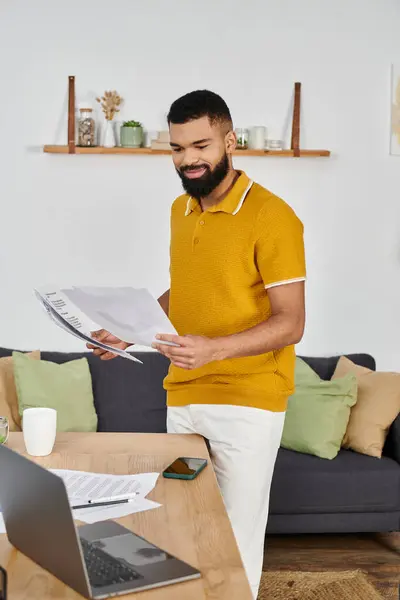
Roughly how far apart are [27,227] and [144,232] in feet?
1.83

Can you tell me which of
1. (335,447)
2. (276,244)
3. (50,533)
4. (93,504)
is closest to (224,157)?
(276,244)

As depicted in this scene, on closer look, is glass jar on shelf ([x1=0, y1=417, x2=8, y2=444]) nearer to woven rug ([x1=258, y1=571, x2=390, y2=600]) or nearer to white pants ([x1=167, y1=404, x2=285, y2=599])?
white pants ([x1=167, y1=404, x2=285, y2=599])

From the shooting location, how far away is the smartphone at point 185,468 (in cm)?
170

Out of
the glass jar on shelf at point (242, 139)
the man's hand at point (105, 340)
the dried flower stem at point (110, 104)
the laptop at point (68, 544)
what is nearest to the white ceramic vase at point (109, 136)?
the dried flower stem at point (110, 104)

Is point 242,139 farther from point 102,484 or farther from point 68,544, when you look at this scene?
point 68,544

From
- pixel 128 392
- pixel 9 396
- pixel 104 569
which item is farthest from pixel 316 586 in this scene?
pixel 104 569

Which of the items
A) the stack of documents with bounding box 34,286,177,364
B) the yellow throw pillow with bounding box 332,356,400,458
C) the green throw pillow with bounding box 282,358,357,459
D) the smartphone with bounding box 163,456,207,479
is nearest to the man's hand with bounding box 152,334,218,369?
the stack of documents with bounding box 34,286,177,364

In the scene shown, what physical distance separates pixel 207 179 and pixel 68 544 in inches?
46.8

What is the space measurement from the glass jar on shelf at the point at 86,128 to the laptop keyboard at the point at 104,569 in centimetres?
278

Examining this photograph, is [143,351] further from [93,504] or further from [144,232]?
[93,504]

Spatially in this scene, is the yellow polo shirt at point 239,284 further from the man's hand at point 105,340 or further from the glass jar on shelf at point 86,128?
the glass jar on shelf at point 86,128

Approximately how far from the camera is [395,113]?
4.04 m

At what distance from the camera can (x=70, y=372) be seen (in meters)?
3.57

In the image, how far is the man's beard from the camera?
6.83ft
